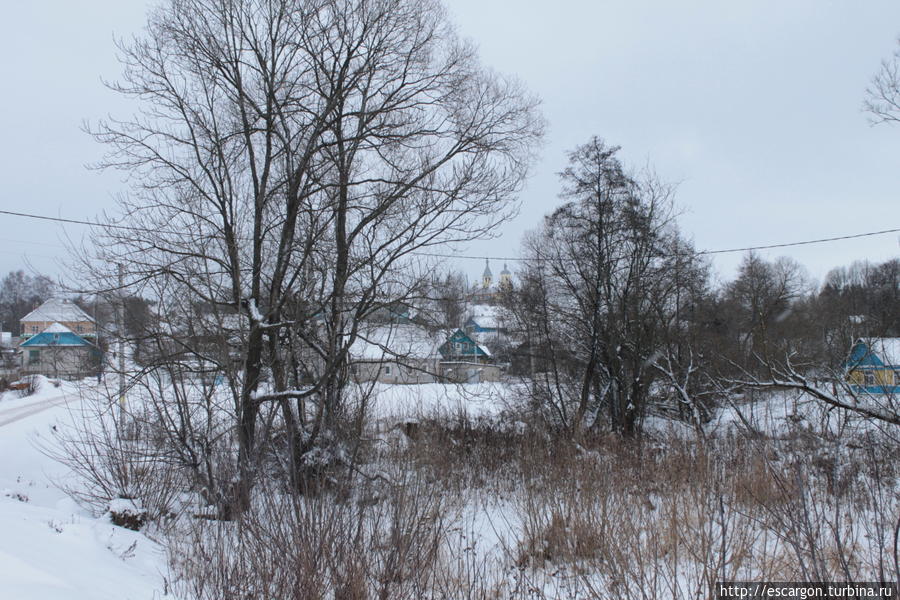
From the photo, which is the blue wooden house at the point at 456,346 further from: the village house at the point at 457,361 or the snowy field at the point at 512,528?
the snowy field at the point at 512,528

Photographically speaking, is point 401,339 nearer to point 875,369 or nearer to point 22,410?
point 875,369

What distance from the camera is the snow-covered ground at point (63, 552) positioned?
155 inches

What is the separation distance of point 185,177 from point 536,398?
11244 mm

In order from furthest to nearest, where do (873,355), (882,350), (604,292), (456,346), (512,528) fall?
(604,292) < (456,346) < (873,355) < (512,528) < (882,350)

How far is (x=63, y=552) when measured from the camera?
519 cm

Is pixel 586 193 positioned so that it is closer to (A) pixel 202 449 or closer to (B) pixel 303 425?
(B) pixel 303 425

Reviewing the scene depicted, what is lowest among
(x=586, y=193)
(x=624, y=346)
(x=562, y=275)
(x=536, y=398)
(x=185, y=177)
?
(x=536, y=398)

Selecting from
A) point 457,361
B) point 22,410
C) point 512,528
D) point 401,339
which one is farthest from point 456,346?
point 22,410

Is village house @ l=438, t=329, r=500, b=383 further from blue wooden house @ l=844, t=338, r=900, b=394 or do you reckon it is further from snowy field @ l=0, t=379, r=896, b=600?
blue wooden house @ l=844, t=338, r=900, b=394

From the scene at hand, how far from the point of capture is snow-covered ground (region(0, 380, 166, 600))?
12.9ft

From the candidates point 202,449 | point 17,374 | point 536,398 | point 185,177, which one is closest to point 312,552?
point 202,449

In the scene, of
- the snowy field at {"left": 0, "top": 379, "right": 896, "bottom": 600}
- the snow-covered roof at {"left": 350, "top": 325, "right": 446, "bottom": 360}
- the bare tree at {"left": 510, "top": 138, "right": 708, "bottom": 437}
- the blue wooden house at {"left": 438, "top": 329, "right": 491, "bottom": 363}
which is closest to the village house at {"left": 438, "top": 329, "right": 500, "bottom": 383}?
the blue wooden house at {"left": 438, "top": 329, "right": 491, "bottom": 363}

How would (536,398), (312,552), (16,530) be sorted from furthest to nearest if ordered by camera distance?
(536,398) → (16,530) → (312,552)

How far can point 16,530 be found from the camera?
5.29m
